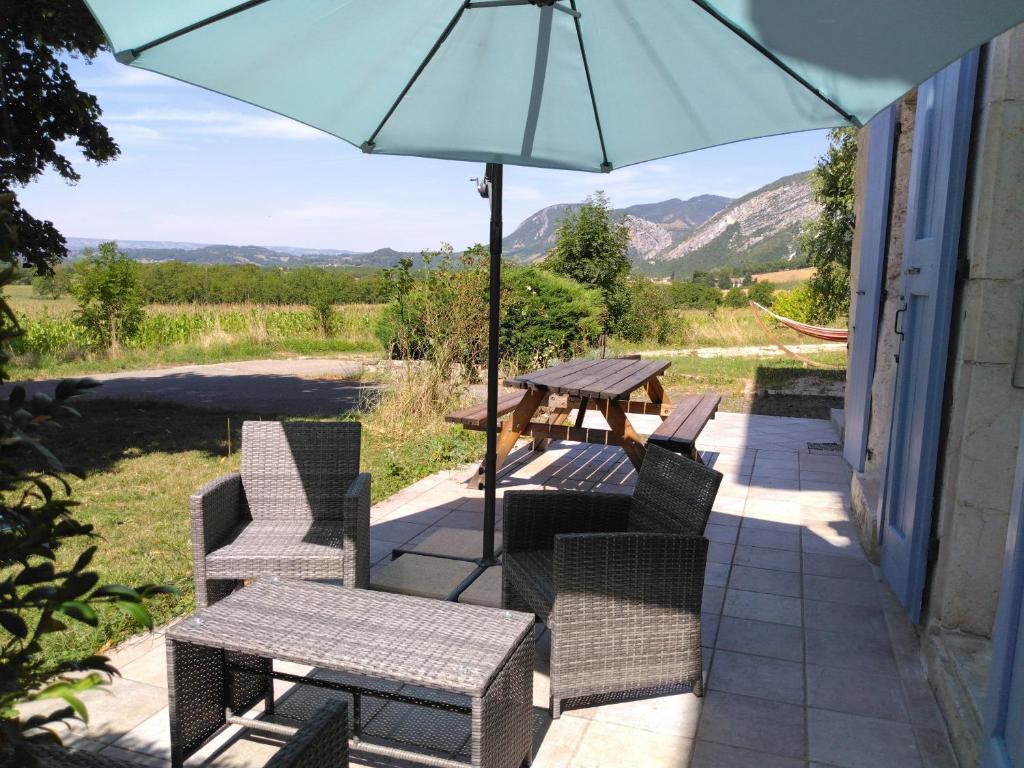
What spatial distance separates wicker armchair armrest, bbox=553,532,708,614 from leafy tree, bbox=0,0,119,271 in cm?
563

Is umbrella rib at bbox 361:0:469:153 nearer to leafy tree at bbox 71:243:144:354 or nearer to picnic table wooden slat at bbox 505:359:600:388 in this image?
picnic table wooden slat at bbox 505:359:600:388

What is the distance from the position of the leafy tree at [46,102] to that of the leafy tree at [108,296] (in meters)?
5.00

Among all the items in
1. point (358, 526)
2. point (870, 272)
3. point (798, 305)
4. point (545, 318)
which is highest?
point (870, 272)

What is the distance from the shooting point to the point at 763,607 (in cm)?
321

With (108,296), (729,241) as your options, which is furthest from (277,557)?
(729,241)


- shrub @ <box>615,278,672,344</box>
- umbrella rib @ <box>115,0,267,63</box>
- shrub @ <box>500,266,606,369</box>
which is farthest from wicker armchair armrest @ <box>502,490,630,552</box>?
shrub @ <box>615,278,672,344</box>

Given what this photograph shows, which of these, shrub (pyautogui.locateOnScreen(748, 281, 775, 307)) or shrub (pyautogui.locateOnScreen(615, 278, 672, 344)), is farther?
shrub (pyautogui.locateOnScreen(748, 281, 775, 307))

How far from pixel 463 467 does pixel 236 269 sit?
26.7 metres

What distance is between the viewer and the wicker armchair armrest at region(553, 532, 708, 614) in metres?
2.33

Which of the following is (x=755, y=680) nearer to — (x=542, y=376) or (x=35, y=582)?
(x=35, y=582)

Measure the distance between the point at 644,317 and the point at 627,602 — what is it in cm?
1277

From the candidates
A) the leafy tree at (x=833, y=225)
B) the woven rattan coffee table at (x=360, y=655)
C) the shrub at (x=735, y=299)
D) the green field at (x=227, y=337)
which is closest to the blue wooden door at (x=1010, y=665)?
the woven rattan coffee table at (x=360, y=655)

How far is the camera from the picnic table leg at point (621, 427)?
4570 millimetres

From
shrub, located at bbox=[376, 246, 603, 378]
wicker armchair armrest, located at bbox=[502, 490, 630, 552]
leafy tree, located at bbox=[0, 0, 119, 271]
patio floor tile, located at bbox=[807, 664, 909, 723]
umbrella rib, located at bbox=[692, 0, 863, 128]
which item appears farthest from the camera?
shrub, located at bbox=[376, 246, 603, 378]
